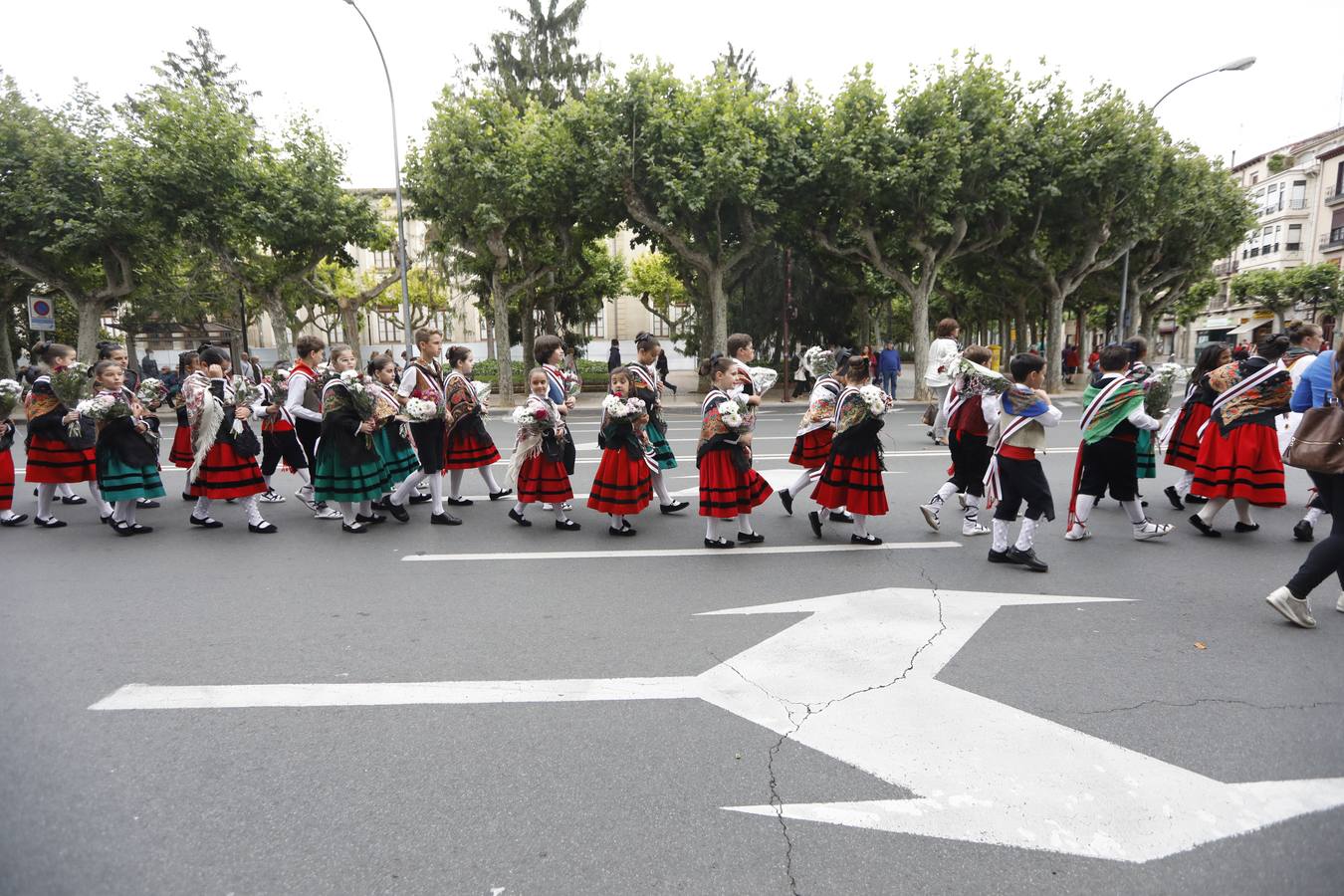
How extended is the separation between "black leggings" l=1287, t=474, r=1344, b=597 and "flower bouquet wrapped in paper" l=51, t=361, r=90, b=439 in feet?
30.5

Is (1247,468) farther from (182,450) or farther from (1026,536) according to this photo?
(182,450)

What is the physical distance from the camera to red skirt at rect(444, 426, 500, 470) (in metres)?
7.69

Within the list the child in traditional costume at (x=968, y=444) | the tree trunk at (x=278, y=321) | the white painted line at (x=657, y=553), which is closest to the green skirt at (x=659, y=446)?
the white painted line at (x=657, y=553)

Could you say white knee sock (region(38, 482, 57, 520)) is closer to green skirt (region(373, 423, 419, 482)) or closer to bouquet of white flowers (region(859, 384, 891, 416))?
green skirt (region(373, 423, 419, 482))

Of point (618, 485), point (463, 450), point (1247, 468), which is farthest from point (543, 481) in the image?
point (1247, 468)

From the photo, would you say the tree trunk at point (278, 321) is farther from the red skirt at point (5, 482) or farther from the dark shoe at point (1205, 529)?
the dark shoe at point (1205, 529)

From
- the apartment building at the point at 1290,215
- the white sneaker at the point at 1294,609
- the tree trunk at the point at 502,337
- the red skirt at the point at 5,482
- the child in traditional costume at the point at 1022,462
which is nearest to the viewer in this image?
the white sneaker at the point at 1294,609

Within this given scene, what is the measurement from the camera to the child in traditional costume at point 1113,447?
6.10 metres

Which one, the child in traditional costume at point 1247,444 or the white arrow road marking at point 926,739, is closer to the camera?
the white arrow road marking at point 926,739

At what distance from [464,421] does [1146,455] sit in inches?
256

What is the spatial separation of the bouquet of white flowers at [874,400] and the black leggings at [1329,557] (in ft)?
8.69

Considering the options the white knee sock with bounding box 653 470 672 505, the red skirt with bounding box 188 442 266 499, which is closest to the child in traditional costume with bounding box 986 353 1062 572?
the white knee sock with bounding box 653 470 672 505

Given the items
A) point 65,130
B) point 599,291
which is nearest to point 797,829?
point 65,130

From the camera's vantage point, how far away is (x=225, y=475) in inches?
278
